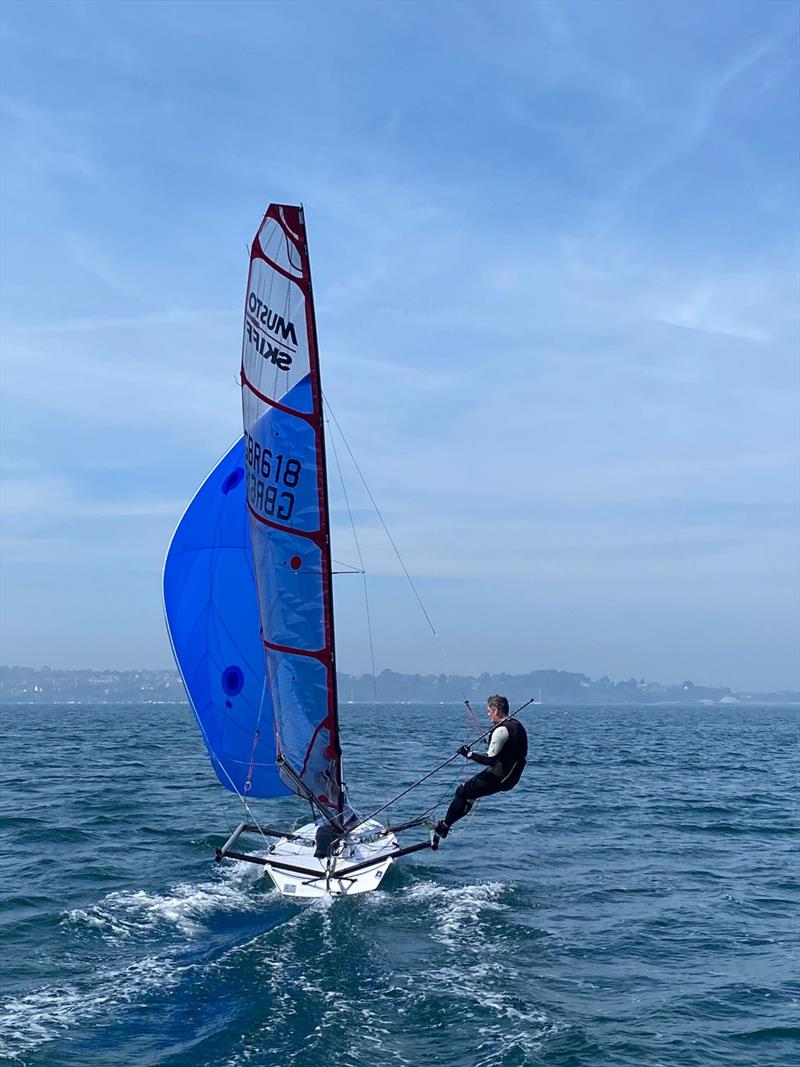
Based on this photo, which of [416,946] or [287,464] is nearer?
[416,946]

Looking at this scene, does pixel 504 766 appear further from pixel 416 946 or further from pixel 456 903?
pixel 456 903

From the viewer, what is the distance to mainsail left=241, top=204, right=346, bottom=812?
14172 mm

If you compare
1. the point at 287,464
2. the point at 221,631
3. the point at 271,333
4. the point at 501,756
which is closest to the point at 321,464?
the point at 287,464

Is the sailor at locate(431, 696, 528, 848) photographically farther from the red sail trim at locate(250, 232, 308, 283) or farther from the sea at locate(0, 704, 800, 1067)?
the red sail trim at locate(250, 232, 308, 283)

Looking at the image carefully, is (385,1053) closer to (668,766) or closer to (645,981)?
(645,981)

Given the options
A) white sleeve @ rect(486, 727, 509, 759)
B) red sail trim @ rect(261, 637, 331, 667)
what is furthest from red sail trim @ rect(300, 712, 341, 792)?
white sleeve @ rect(486, 727, 509, 759)

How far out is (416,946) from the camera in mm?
12375

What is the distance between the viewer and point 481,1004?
10430 mm

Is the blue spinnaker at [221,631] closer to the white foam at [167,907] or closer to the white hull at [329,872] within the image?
the white foam at [167,907]

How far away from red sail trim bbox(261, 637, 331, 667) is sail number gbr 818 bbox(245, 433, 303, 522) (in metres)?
1.99

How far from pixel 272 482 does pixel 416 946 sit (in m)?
6.99

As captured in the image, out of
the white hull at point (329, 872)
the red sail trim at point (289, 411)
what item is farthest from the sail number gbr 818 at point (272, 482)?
the white hull at point (329, 872)

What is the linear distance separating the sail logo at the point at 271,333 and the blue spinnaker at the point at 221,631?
10.2 feet

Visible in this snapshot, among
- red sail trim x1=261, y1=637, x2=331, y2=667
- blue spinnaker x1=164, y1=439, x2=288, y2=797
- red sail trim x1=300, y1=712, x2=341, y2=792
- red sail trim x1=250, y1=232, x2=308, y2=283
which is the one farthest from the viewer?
blue spinnaker x1=164, y1=439, x2=288, y2=797
